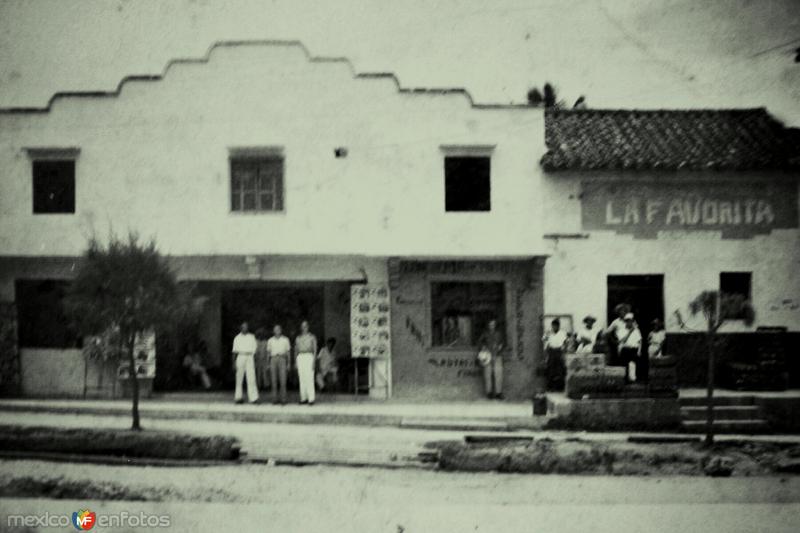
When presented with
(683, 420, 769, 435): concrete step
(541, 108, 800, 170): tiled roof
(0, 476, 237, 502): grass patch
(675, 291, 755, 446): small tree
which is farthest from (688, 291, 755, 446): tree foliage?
(0, 476, 237, 502): grass patch

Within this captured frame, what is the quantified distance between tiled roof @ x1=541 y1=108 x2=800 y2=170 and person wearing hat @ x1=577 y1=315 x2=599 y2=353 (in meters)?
1.78

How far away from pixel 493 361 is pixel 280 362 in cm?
271

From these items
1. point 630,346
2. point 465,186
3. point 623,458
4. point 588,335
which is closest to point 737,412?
point 623,458

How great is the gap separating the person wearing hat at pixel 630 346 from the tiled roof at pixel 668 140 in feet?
5.53

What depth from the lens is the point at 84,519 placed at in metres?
5.66

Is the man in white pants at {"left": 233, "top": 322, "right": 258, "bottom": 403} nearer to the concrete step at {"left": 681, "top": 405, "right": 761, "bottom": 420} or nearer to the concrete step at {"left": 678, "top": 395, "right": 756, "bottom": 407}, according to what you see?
the concrete step at {"left": 678, "top": 395, "right": 756, "bottom": 407}

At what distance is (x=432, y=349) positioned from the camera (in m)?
11.5

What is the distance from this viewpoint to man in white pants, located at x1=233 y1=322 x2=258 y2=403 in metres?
10.2

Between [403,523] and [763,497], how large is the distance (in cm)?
258

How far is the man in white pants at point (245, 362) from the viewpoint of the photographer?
10156 millimetres

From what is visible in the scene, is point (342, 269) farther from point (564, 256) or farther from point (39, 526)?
point (39, 526)

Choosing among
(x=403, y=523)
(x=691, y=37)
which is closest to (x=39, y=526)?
(x=403, y=523)

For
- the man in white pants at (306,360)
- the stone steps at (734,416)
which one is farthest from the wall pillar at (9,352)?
the stone steps at (734,416)

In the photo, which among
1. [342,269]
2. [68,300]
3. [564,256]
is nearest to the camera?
[68,300]
